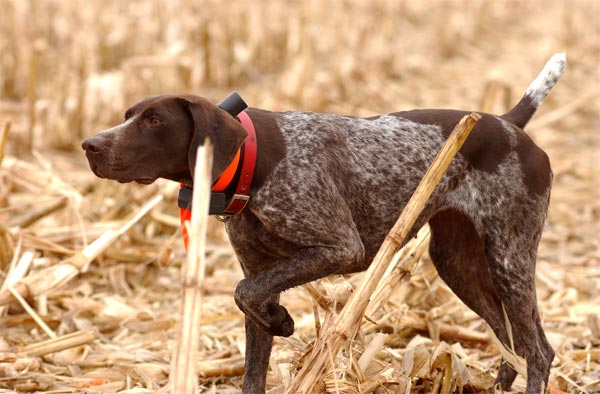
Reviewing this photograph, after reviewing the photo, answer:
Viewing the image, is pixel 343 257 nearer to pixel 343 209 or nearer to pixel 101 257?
pixel 343 209

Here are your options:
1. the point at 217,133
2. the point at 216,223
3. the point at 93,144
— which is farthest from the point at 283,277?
the point at 216,223

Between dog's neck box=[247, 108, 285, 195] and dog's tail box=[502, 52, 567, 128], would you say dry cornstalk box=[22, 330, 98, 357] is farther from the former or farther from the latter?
dog's tail box=[502, 52, 567, 128]

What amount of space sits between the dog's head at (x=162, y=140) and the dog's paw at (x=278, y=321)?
688mm

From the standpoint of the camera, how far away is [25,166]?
264 inches

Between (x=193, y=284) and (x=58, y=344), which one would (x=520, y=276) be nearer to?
(x=193, y=284)

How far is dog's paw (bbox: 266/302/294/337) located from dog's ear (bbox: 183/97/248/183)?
0.67 meters

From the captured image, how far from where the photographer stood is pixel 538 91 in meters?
4.86

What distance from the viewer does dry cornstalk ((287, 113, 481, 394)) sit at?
11.9 ft

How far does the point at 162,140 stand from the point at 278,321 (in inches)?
35.4

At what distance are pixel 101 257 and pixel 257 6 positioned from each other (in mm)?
7788

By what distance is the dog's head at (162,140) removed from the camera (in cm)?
372

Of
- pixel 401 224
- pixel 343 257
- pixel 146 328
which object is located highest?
pixel 401 224

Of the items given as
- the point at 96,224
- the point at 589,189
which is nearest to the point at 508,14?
the point at 589,189

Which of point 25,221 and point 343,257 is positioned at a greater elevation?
point 343,257
